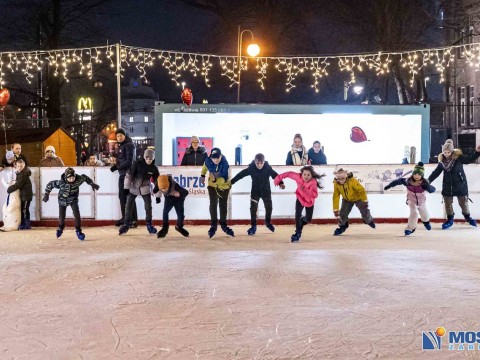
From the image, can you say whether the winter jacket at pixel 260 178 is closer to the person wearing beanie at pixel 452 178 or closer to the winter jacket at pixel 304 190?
the winter jacket at pixel 304 190

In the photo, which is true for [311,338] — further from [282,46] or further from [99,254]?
[282,46]

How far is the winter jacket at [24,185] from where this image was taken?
12926 mm

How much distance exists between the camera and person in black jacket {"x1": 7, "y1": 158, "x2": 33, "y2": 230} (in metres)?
13.0

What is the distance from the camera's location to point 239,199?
13469mm

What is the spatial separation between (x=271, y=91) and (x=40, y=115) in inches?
426

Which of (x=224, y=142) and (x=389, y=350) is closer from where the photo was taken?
(x=389, y=350)

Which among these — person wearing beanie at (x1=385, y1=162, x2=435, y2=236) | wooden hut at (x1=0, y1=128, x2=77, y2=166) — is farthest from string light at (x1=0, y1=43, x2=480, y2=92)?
person wearing beanie at (x1=385, y1=162, x2=435, y2=236)

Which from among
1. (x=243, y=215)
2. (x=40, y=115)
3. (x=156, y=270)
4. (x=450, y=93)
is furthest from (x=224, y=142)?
(x=450, y=93)

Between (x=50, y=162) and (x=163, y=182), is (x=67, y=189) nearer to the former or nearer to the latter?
(x=163, y=182)

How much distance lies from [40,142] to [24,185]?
8.28 metres

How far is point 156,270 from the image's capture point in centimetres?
786

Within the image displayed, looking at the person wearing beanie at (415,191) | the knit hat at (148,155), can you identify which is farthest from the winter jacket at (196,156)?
the person wearing beanie at (415,191)

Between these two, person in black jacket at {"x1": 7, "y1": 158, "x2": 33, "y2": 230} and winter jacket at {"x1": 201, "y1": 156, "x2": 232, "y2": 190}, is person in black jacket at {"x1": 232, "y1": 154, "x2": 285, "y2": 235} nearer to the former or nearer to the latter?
winter jacket at {"x1": 201, "y1": 156, "x2": 232, "y2": 190}

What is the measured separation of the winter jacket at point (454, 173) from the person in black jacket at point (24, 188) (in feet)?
24.8
